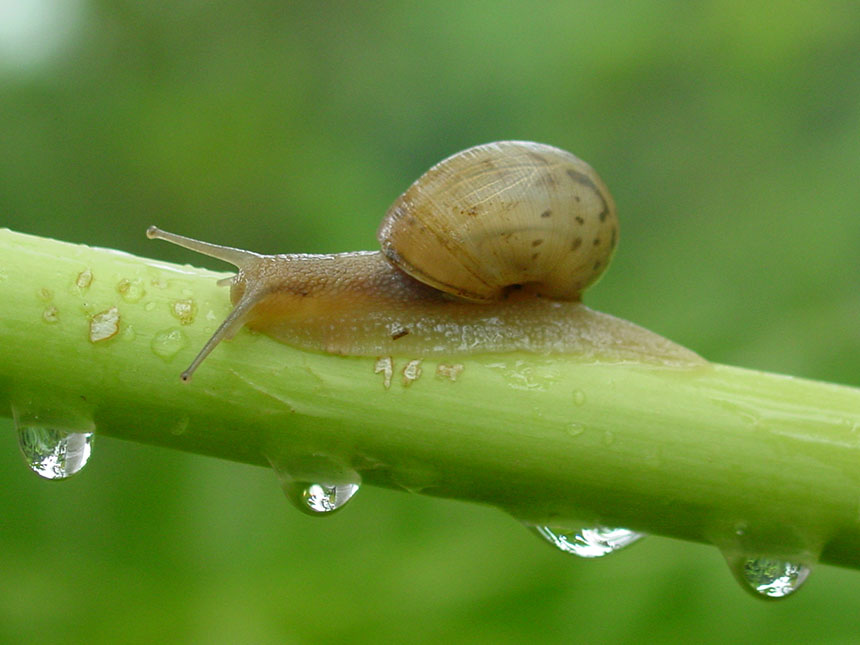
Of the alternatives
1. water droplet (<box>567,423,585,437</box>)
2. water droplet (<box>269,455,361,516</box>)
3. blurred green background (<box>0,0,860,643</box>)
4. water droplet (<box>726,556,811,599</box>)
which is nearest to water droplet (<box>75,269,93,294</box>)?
water droplet (<box>269,455,361,516</box>)

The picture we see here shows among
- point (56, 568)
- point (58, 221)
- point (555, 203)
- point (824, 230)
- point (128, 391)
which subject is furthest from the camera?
point (58, 221)

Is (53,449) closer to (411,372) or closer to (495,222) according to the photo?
(411,372)

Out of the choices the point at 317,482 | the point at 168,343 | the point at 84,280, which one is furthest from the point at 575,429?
the point at 84,280

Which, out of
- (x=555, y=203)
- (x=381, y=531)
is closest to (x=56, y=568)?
(x=381, y=531)

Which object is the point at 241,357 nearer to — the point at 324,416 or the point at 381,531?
the point at 324,416

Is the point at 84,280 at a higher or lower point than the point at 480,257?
lower

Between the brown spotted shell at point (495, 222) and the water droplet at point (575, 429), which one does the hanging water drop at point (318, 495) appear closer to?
the water droplet at point (575, 429)

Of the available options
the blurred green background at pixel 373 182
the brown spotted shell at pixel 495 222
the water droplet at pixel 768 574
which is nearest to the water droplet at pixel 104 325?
the brown spotted shell at pixel 495 222
